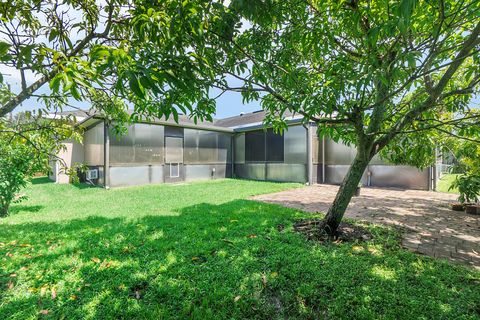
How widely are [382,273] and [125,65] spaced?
3148 mm

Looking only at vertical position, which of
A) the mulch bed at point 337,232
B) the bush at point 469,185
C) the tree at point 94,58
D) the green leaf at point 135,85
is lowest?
the mulch bed at point 337,232

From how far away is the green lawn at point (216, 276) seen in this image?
2.03 metres

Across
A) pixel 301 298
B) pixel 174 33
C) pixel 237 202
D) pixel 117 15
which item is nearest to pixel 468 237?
pixel 301 298

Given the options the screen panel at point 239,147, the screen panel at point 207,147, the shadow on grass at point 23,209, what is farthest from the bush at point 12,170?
the screen panel at point 239,147

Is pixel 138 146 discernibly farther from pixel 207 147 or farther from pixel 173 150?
pixel 207 147

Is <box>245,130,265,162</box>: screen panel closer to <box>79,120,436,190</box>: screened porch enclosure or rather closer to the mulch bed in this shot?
<box>79,120,436,190</box>: screened porch enclosure

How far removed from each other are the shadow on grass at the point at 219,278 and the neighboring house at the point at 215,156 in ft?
20.7

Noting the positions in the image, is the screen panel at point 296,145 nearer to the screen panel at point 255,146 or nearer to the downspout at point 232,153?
the screen panel at point 255,146

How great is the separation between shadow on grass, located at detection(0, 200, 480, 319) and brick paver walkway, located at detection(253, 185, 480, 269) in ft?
1.70

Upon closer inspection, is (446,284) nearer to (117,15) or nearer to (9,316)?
(9,316)

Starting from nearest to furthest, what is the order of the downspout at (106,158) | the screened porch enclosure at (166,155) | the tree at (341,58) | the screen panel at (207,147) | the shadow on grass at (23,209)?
the tree at (341,58)
the shadow on grass at (23,209)
the downspout at (106,158)
the screened porch enclosure at (166,155)
the screen panel at (207,147)

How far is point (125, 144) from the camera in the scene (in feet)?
32.4

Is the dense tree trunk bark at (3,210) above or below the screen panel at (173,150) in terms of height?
below

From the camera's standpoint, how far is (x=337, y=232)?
3.77 m
